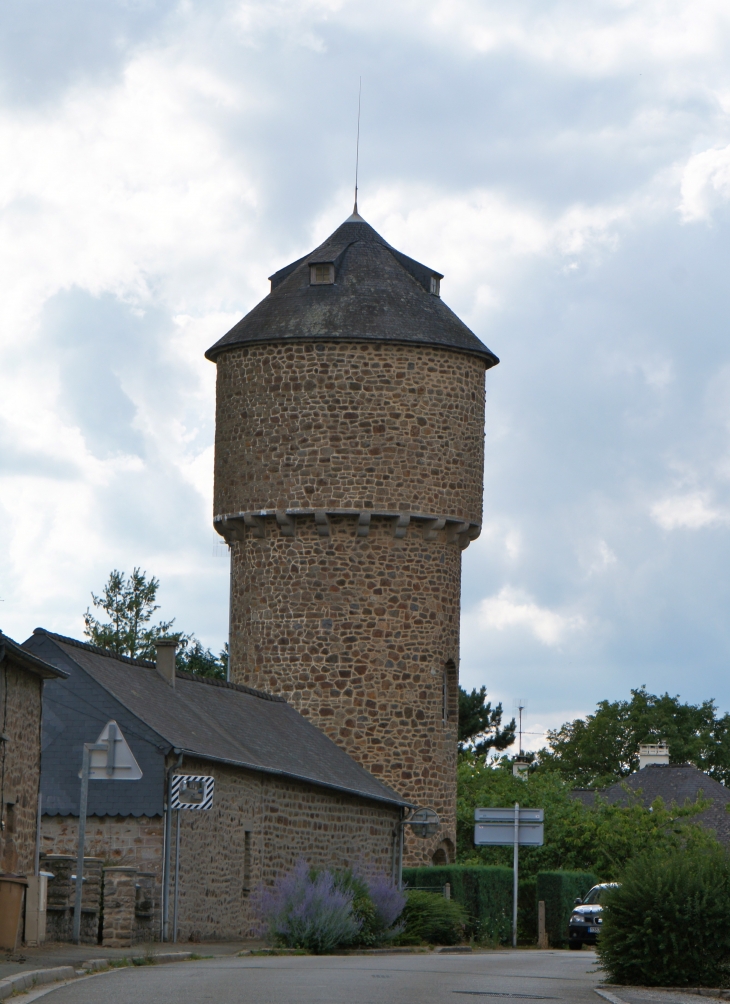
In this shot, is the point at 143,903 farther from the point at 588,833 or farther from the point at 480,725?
the point at 480,725

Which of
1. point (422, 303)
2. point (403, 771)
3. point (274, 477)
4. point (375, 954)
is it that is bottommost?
point (375, 954)

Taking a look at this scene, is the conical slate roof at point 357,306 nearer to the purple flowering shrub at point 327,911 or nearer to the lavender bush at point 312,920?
the purple flowering shrub at point 327,911

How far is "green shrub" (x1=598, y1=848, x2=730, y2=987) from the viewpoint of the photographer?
16875 millimetres

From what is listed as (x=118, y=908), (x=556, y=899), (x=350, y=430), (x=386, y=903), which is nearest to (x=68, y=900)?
(x=118, y=908)

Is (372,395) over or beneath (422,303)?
beneath

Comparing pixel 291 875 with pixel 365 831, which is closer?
pixel 291 875

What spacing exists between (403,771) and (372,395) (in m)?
7.74

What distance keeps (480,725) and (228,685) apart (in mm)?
30454

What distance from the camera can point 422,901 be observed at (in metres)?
27.8

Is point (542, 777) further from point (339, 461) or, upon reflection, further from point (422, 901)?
point (422, 901)

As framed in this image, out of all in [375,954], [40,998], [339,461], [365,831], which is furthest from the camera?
[339,461]

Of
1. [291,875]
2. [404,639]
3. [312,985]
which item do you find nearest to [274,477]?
[404,639]

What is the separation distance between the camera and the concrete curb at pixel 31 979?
1339cm

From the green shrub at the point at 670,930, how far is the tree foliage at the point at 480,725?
42.8 meters
